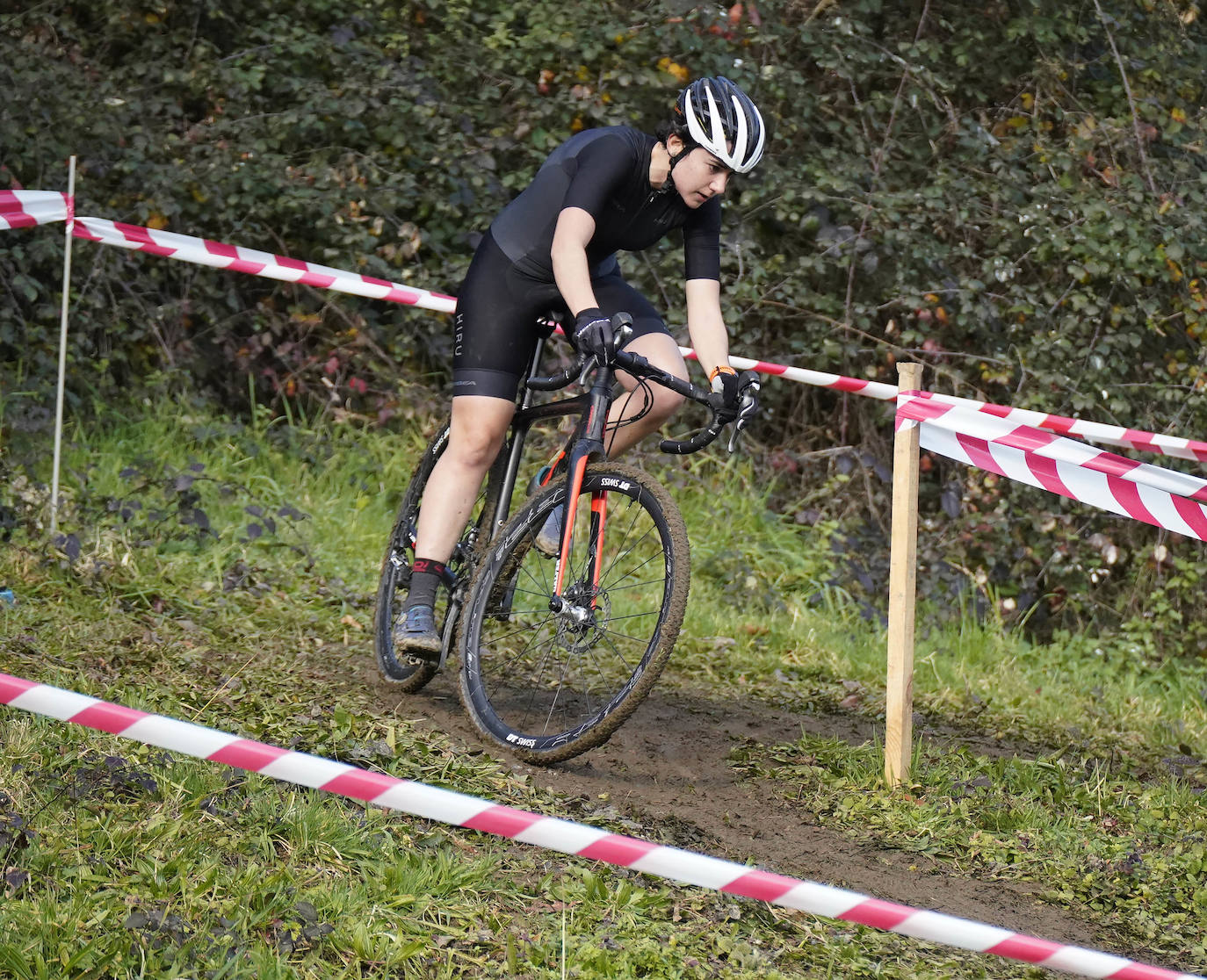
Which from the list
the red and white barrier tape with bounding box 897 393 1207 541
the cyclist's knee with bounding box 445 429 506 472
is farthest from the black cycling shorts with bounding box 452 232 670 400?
the red and white barrier tape with bounding box 897 393 1207 541

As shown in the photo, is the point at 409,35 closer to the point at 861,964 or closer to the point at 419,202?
the point at 419,202

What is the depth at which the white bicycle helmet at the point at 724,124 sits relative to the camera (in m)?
3.80

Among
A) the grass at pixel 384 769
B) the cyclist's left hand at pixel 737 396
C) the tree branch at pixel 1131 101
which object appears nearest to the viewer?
the grass at pixel 384 769

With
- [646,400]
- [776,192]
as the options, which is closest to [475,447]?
[646,400]

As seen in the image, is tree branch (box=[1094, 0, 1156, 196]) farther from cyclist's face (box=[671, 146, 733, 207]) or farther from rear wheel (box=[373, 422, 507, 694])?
rear wheel (box=[373, 422, 507, 694])

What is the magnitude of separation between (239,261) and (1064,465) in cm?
343

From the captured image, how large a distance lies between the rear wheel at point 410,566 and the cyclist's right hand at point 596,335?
914mm

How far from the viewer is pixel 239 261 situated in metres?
A: 5.56

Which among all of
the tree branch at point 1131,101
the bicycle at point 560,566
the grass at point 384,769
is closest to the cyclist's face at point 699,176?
the bicycle at point 560,566

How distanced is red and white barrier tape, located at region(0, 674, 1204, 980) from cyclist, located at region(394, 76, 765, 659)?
5.90 ft

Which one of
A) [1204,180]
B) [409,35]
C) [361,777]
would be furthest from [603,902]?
[409,35]

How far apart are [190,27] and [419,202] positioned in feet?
6.39

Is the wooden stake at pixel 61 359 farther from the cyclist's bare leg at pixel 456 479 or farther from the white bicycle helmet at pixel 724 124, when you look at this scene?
the white bicycle helmet at pixel 724 124

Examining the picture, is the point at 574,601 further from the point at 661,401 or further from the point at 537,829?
the point at 537,829
